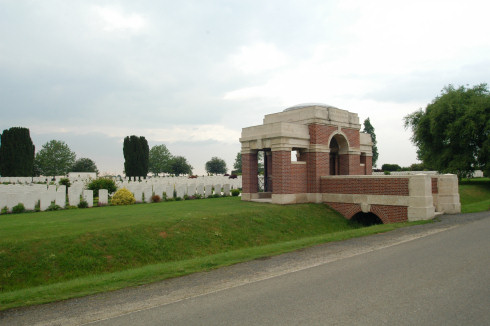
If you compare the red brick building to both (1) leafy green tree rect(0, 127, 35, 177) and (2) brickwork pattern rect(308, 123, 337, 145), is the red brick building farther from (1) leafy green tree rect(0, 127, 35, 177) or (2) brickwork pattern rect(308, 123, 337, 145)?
(1) leafy green tree rect(0, 127, 35, 177)

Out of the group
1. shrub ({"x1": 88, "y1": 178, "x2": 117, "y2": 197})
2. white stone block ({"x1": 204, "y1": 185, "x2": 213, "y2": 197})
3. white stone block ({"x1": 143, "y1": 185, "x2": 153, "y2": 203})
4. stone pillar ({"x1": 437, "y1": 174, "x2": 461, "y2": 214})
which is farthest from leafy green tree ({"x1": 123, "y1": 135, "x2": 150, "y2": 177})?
stone pillar ({"x1": 437, "y1": 174, "x2": 461, "y2": 214})

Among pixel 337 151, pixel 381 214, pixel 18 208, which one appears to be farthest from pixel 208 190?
pixel 381 214

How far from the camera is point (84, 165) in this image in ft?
261

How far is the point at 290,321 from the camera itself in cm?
411

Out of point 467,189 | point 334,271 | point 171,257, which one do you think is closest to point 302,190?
point 171,257

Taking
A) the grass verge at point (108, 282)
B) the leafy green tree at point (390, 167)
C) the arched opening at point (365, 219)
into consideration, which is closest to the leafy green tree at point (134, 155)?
the arched opening at point (365, 219)

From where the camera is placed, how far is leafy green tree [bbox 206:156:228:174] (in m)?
90.2

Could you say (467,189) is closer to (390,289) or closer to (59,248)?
(390,289)

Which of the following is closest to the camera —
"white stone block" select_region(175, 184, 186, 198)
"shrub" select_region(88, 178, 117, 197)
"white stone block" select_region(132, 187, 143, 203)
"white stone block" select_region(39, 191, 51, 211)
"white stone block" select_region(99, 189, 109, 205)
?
"white stone block" select_region(39, 191, 51, 211)

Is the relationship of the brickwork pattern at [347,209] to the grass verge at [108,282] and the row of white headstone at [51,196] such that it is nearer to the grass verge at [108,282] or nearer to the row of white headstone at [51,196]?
the grass verge at [108,282]

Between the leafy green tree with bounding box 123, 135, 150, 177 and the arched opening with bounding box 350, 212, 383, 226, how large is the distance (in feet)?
126

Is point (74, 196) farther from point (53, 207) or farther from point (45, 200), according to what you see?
point (45, 200)

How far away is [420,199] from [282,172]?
6.27 meters

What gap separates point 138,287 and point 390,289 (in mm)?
4102
